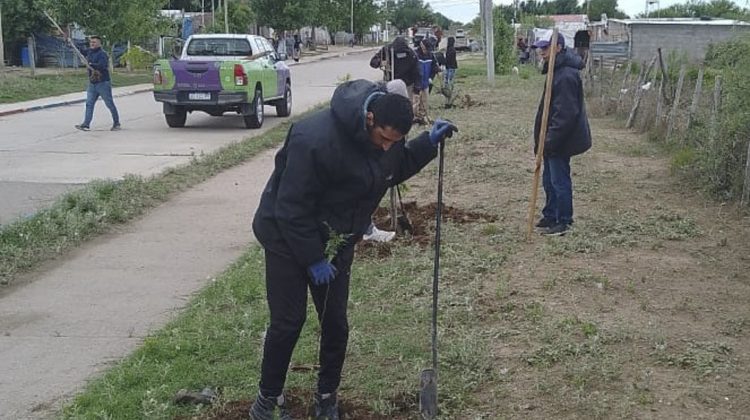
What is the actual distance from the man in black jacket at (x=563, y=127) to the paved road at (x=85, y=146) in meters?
5.60

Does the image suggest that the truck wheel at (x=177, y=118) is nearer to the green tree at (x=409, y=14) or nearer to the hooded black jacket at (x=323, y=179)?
the hooded black jacket at (x=323, y=179)

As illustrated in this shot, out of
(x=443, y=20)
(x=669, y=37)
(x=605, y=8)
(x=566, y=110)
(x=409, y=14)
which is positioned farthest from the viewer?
(x=443, y=20)

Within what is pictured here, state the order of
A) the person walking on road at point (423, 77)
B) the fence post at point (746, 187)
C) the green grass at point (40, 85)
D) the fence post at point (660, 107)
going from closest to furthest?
1. the fence post at point (746, 187)
2. the fence post at point (660, 107)
3. the person walking on road at point (423, 77)
4. the green grass at point (40, 85)

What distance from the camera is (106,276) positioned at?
7.14 meters

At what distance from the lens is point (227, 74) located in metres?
16.5

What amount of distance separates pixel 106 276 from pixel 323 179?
13.0ft

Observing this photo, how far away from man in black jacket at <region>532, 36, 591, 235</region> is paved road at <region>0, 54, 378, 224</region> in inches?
220

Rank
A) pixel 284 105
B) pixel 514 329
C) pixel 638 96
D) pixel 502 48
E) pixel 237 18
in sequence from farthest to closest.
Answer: pixel 237 18 < pixel 502 48 < pixel 284 105 < pixel 638 96 < pixel 514 329

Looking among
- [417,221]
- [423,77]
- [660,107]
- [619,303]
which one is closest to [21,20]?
[423,77]

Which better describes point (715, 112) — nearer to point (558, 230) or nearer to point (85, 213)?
point (558, 230)

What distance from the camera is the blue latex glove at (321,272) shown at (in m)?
3.79

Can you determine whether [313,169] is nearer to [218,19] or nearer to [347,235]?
[347,235]

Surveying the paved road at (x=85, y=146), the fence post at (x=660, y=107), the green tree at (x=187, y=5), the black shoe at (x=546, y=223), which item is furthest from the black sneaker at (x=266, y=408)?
the green tree at (x=187, y=5)


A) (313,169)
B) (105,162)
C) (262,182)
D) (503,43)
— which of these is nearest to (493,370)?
(313,169)
